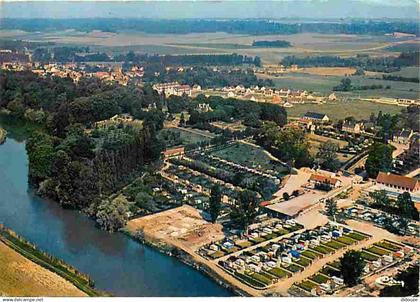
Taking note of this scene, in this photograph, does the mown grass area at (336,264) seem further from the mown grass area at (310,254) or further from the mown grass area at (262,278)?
the mown grass area at (262,278)

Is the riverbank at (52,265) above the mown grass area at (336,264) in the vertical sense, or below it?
below

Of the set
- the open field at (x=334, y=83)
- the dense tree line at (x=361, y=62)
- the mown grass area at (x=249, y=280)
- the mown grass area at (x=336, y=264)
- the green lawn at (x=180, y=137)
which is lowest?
the mown grass area at (x=249, y=280)

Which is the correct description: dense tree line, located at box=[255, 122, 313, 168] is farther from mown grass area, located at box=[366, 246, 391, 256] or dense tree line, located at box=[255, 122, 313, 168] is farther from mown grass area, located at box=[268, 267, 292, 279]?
mown grass area, located at box=[268, 267, 292, 279]

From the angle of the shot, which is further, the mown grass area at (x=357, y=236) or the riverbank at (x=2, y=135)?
the riverbank at (x=2, y=135)

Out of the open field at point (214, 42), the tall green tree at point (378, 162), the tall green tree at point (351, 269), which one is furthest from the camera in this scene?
the open field at point (214, 42)

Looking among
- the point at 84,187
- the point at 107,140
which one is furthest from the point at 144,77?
the point at 84,187

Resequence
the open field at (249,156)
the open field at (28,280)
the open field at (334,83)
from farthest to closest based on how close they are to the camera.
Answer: the open field at (334,83)
the open field at (249,156)
the open field at (28,280)

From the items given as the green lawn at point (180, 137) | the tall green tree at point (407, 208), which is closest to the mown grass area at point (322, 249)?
the tall green tree at point (407, 208)
